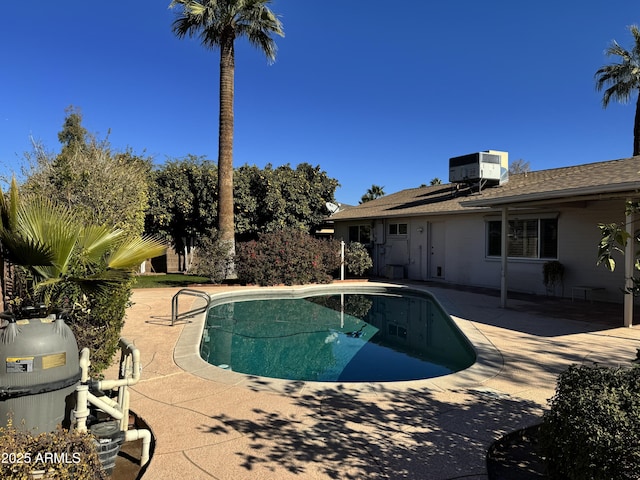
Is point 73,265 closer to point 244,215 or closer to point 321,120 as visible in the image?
point 244,215

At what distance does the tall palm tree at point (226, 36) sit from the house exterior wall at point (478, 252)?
7.63 meters

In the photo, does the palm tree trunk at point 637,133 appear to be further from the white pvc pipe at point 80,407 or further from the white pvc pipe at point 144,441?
the white pvc pipe at point 80,407

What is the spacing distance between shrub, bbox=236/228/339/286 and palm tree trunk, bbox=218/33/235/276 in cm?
123

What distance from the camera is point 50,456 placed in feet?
7.00

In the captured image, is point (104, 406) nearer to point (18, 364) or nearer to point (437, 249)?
point (18, 364)

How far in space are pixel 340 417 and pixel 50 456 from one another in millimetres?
2565

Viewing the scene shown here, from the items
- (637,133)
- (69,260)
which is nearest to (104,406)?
(69,260)

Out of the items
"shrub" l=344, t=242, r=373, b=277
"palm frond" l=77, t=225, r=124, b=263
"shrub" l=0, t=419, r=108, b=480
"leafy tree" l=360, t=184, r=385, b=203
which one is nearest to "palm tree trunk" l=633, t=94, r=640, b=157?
"shrub" l=344, t=242, r=373, b=277

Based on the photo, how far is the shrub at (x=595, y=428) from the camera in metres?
1.96

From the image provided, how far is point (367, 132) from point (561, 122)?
11.4 metres

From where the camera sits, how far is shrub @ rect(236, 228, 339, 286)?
15.5 meters

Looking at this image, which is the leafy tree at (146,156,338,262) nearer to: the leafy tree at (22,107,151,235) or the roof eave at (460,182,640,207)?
the leafy tree at (22,107,151,235)

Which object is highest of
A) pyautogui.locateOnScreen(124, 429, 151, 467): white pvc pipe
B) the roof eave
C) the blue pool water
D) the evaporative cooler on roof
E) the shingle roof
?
the evaporative cooler on roof

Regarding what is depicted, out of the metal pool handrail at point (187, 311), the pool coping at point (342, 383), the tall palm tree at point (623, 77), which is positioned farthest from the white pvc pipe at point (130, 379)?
the tall palm tree at point (623, 77)
